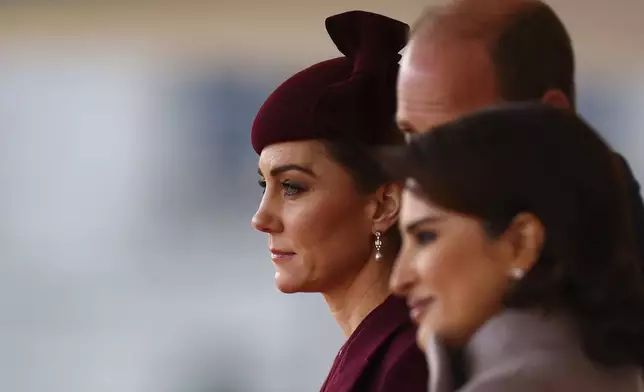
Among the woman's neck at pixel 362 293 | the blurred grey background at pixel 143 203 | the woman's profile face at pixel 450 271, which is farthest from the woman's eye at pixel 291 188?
the blurred grey background at pixel 143 203

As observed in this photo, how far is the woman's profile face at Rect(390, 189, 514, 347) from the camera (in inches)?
24.5

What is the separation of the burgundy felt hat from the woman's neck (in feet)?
0.47

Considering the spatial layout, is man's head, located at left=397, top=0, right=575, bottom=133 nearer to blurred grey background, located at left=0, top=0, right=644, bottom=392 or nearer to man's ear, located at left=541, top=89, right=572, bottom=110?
man's ear, located at left=541, top=89, right=572, bottom=110

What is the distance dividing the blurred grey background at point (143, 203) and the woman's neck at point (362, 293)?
130cm

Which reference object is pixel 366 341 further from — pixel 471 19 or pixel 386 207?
pixel 471 19

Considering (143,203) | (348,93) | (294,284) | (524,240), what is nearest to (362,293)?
(294,284)

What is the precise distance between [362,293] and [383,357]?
148 millimetres

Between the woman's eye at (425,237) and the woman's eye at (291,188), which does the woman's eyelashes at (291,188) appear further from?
the woman's eye at (425,237)

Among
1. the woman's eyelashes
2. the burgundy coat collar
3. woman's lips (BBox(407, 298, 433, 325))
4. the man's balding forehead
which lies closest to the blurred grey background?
the woman's eyelashes

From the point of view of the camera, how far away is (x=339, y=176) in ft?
3.62

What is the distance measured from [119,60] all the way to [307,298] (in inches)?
29.7

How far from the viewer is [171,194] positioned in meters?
2.48

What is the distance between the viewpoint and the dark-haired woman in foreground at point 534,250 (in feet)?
1.96

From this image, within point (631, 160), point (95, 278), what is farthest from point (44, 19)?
point (631, 160)
